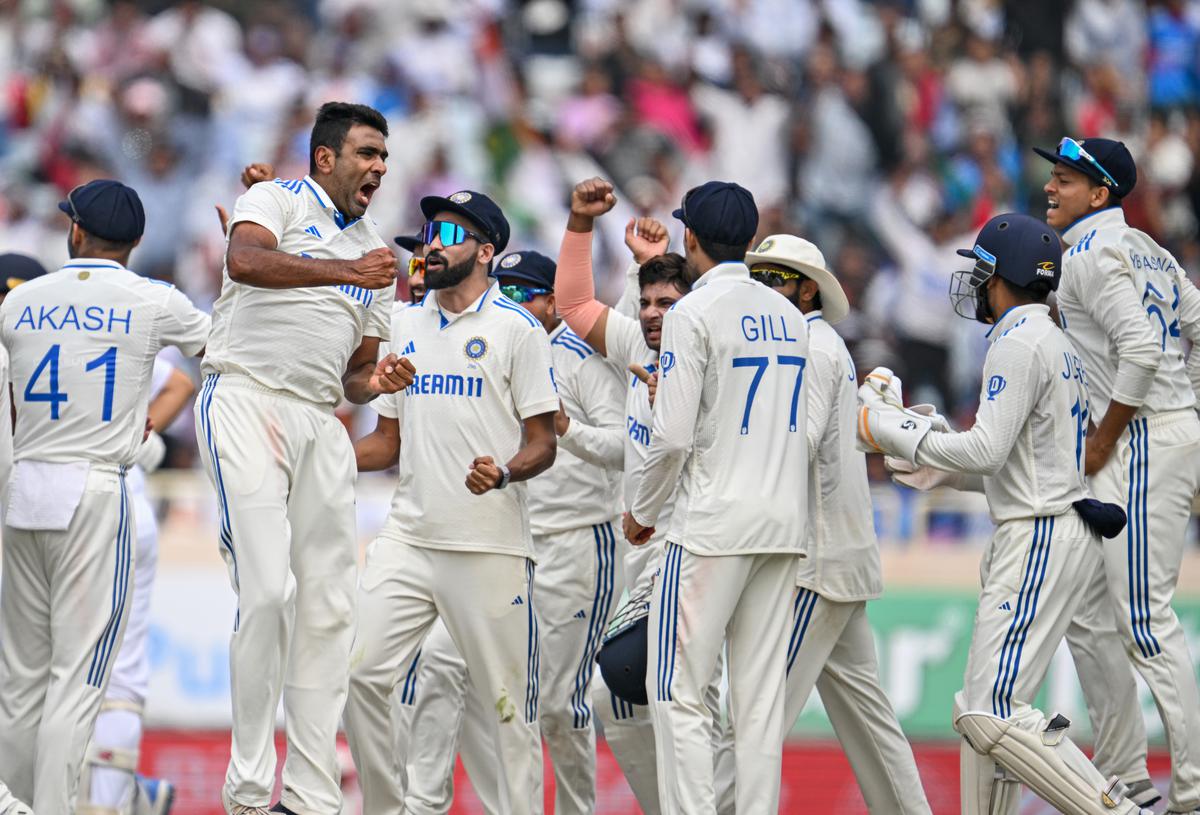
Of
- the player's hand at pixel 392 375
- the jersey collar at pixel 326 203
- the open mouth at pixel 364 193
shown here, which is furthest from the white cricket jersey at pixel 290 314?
the player's hand at pixel 392 375

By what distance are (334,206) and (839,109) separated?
10.7 m

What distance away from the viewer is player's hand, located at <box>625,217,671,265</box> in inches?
356

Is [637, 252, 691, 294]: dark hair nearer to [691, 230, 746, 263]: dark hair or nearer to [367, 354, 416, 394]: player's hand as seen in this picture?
[691, 230, 746, 263]: dark hair

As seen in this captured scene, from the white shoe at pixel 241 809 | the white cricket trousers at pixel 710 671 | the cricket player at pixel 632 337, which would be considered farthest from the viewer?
the cricket player at pixel 632 337

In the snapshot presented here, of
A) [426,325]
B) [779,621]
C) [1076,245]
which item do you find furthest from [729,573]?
[1076,245]

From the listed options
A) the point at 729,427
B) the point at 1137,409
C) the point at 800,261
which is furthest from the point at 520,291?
the point at 1137,409

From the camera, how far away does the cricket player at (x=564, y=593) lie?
28.1ft

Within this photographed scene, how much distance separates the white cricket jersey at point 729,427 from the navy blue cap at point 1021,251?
1126 mm

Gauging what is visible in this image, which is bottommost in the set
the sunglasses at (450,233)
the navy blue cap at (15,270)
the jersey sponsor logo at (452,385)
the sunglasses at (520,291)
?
the jersey sponsor logo at (452,385)

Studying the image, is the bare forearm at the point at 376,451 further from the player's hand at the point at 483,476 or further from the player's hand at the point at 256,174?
the player's hand at the point at 256,174

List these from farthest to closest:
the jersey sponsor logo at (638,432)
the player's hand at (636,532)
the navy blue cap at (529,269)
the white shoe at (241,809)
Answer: the navy blue cap at (529,269), the jersey sponsor logo at (638,432), the player's hand at (636,532), the white shoe at (241,809)

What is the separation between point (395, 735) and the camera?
323 inches

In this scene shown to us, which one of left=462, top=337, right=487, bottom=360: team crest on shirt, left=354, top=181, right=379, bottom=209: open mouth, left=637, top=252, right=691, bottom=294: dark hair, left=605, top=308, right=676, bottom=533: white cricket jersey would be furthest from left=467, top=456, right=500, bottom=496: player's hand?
left=637, top=252, right=691, bottom=294: dark hair

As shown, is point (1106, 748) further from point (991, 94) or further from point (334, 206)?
point (991, 94)
